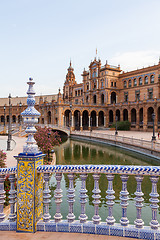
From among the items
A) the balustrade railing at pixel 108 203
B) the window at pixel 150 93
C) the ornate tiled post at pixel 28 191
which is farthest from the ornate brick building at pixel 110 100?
the ornate tiled post at pixel 28 191

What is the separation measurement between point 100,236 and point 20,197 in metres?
1.43

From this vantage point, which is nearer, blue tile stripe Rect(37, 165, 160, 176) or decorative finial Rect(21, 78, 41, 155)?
blue tile stripe Rect(37, 165, 160, 176)

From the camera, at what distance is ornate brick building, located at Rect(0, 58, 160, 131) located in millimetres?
45906

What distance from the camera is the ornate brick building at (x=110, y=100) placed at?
4591cm

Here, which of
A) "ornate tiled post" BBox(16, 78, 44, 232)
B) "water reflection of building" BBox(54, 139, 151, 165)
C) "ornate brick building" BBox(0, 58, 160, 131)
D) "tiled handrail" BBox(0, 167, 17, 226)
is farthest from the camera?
"ornate brick building" BBox(0, 58, 160, 131)

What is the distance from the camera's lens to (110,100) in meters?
56.6

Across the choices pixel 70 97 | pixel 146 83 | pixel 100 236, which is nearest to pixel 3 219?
pixel 100 236

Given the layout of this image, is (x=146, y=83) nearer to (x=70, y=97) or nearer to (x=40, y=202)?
(x=70, y=97)

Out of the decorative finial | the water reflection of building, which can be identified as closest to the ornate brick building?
the water reflection of building

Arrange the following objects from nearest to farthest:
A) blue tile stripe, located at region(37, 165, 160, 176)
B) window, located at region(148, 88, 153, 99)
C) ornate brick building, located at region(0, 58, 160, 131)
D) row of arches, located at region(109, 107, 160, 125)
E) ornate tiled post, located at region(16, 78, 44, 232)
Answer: blue tile stripe, located at region(37, 165, 160, 176)
ornate tiled post, located at region(16, 78, 44, 232)
row of arches, located at region(109, 107, 160, 125)
ornate brick building, located at region(0, 58, 160, 131)
window, located at region(148, 88, 153, 99)

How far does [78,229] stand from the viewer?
3326mm

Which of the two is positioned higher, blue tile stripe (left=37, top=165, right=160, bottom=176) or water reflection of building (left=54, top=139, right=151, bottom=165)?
blue tile stripe (left=37, top=165, right=160, bottom=176)

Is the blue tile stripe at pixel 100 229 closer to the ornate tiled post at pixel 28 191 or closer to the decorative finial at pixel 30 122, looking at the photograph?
the ornate tiled post at pixel 28 191

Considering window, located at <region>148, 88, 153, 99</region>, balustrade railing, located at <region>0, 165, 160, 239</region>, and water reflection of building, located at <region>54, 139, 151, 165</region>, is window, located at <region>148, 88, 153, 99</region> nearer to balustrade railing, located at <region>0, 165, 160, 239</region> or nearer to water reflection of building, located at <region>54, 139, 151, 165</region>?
water reflection of building, located at <region>54, 139, 151, 165</region>
